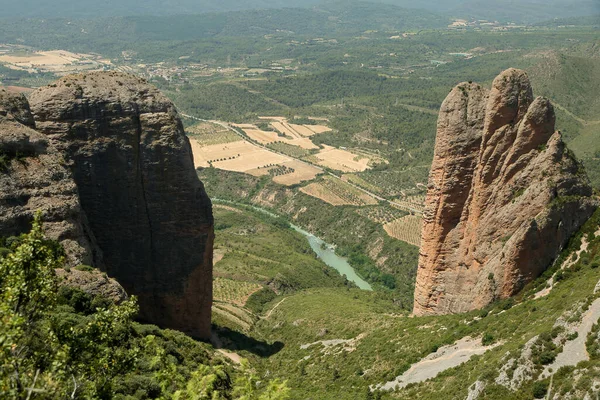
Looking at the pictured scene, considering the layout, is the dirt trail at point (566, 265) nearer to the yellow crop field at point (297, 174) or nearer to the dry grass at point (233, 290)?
the dry grass at point (233, 290)

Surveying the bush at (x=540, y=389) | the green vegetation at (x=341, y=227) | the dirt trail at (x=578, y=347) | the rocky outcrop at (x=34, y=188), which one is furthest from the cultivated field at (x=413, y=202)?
the bush at (x=540, y=389)

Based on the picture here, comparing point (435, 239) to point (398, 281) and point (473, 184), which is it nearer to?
point (473, 184)

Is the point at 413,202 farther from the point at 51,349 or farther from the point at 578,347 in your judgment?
the point at 51,349

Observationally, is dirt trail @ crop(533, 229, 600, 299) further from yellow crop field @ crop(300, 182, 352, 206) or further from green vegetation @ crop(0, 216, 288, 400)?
yellow crop field @ crop(300, 182, 352, 206)

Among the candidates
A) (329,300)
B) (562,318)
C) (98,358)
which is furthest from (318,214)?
(98,358)

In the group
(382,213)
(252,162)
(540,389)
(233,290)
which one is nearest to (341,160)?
(252,162)
